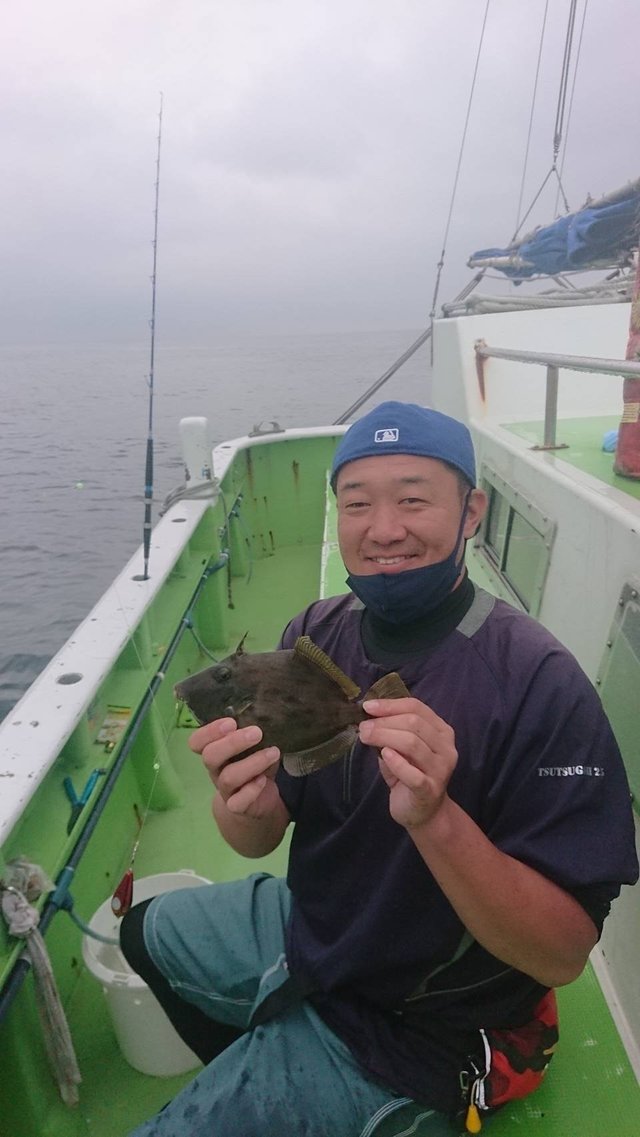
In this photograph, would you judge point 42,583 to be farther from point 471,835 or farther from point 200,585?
point 471,835

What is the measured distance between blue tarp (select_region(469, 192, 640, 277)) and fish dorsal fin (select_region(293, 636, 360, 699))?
5.06 metres

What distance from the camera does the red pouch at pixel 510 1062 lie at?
1759mm

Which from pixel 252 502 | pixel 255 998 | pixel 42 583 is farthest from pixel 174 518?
pixel 42 583

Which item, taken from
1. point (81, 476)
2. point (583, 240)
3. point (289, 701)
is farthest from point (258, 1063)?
point (81, 476)

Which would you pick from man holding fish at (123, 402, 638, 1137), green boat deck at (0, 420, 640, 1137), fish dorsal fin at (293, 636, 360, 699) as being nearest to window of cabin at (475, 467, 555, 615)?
green boat deck at (0, 420, 640, 1137)

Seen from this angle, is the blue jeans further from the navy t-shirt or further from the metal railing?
the metal railing

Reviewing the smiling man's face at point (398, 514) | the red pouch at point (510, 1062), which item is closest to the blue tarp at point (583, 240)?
the smiling man's face at point (398, 514)

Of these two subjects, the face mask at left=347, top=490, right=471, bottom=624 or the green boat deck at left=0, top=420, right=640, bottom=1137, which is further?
the green boat deck at left=0, top=420, right=640, bottom=1137

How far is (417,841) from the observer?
146cm

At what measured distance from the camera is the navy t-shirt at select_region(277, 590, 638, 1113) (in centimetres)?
154

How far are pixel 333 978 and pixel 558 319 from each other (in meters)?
5.86

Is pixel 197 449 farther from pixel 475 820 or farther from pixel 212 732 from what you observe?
pixel 475 820

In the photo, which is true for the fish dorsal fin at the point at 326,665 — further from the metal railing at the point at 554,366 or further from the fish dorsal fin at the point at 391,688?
the metal railing at the point at 554,366

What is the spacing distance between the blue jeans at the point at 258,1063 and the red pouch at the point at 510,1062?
127mm
